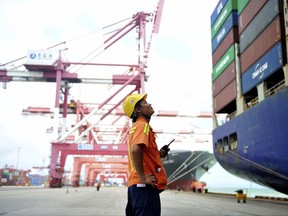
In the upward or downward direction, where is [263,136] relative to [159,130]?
downward

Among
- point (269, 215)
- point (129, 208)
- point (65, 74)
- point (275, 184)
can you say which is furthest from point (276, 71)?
point (65, 74)

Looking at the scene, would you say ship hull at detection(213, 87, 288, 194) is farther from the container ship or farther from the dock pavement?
the dock pavement

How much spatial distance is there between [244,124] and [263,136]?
9.31 ft

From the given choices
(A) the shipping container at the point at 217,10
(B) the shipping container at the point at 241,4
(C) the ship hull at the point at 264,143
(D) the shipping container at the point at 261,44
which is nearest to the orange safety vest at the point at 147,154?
(C) the ship hull at the point at 264,143

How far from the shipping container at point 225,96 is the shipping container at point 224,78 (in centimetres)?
26

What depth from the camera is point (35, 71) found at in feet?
103

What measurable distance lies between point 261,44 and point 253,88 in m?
2.39

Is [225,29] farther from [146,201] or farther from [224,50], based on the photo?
[146,201]

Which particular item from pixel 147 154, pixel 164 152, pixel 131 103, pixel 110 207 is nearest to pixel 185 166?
pixel 110 207

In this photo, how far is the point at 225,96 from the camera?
21094 mm

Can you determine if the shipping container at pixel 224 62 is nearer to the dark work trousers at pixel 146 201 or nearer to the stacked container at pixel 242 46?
the stacked container at pixel 242 46

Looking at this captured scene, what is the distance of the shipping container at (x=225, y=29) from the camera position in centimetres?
2006

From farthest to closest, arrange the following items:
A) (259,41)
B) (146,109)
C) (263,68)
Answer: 1. (259,41)
2. (263,68)
3. (146,109)

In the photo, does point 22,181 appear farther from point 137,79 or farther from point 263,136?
point 263,136
